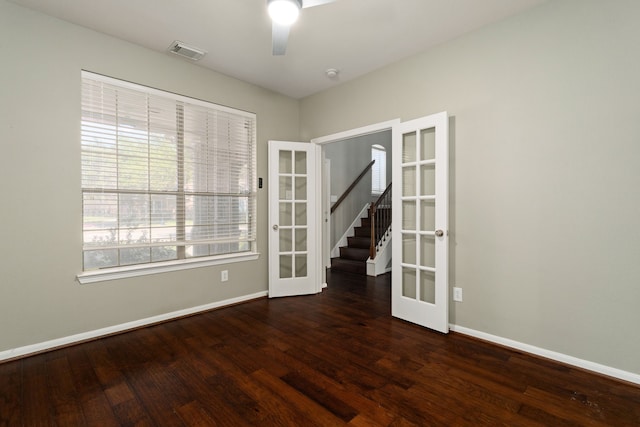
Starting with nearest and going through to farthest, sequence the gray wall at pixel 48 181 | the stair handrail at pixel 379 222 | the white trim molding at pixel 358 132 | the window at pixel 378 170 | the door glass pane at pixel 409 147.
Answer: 1. the gray wall at pixel 48 181
2. the door glass pane at pixel 409 147
3. the white trim molding at pixel 358 132
4. the stair handrail at pixel 379 222
5. the window at pixel 378 170

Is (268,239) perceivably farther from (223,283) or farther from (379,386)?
(379,386)

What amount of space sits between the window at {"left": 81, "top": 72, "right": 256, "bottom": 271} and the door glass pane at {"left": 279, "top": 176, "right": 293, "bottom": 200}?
378mm

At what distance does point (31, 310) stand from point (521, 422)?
137 inches

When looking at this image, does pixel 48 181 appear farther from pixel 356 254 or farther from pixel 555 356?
pixel 356 254

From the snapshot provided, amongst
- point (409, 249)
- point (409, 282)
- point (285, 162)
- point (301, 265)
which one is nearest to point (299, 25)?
point (285, 162)

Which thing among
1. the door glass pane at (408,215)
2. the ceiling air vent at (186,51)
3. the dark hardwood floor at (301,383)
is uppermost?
the ceiling air vent at (186,51)

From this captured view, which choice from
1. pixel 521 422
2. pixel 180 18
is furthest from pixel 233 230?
pixel 521 422

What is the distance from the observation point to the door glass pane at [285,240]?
3.96 meters

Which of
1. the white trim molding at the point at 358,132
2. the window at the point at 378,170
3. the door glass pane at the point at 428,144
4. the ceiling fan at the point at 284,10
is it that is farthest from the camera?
the window at the point at 378,170

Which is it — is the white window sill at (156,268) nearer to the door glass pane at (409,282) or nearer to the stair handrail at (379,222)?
the door glass pane at (409,282)

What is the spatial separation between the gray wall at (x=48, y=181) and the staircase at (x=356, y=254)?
11.1ft

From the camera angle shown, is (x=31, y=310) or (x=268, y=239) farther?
(x=268, y=239)

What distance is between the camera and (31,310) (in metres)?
2.36

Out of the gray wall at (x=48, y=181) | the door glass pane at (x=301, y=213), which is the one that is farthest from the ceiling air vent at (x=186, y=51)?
the door glass pane at (x=301, y=213)
